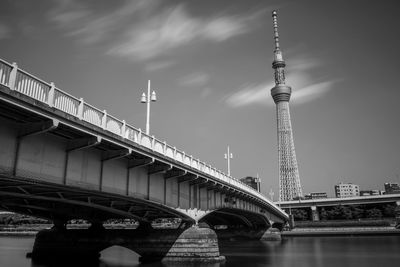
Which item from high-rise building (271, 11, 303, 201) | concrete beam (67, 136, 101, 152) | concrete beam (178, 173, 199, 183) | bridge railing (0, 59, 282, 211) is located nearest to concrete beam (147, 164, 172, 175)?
bridge railing (0, 59, 282, 211)

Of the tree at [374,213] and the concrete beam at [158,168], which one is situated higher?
the concrete beam at [158,168]

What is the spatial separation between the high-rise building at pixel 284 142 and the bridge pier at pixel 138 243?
433ft

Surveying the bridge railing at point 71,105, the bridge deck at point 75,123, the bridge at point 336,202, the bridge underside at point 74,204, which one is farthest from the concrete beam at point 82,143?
the bridge at point 336,202

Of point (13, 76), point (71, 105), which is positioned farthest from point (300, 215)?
point (13, 76)

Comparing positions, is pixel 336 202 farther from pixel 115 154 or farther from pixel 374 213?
pixel 115 154

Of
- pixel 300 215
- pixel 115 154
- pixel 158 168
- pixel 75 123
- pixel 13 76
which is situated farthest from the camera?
pixel 300 215

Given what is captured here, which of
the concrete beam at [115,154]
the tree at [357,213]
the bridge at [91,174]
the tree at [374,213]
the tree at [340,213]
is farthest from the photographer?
the tree at [340,213]

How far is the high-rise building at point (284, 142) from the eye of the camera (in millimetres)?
162375

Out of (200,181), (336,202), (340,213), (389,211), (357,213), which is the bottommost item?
(357,213)

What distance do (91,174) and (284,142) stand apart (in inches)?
6145

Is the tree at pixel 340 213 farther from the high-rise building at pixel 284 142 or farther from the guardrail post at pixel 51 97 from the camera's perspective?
the guardrail post at pixel 51 97

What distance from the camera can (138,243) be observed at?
3559 centimetres

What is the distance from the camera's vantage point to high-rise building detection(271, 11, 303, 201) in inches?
6393

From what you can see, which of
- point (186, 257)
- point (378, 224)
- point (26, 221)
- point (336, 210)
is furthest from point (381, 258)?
point (26, 221)
